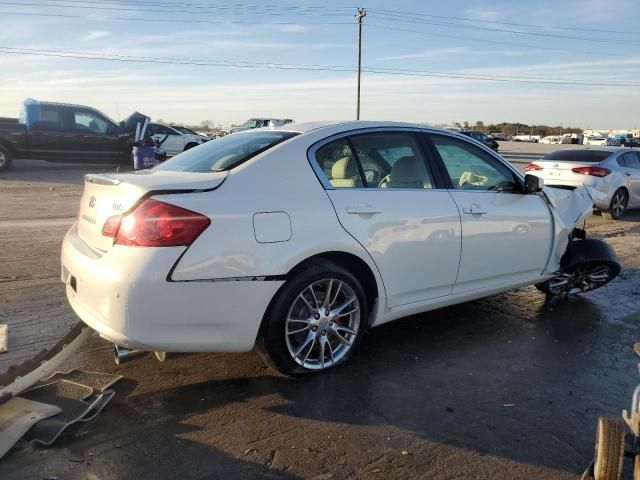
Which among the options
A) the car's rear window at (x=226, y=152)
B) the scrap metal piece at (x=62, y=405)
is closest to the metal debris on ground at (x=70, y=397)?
the scrap metal piece at (x=62, y=405)

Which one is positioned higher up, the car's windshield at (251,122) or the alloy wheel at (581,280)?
the car's windshield at (251,122)

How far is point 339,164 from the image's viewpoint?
12.5 feet

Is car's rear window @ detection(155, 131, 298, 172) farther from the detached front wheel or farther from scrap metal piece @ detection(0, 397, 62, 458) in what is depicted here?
the detached front wheel

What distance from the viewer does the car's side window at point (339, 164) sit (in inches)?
146

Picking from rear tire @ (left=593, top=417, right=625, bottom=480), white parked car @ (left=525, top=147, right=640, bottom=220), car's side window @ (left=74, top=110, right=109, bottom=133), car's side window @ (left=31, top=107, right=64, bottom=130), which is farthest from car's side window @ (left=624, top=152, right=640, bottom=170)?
car's side window @ (left=31, top=107, right=64, bottom=130)

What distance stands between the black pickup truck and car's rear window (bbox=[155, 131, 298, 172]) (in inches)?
598

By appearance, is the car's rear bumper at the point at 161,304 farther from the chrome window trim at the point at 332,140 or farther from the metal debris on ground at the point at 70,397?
the chrome window trim at the point at 332,140

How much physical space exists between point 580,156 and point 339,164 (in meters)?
9.56

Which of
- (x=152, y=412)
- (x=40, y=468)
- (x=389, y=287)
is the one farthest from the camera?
(x=389, y=287)

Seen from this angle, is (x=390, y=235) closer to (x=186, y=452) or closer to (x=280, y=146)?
(x=280, y=146)

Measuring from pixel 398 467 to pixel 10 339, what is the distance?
310 cm

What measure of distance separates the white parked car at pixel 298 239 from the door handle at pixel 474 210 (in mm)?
17

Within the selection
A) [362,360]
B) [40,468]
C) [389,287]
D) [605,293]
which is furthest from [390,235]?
[605,293]

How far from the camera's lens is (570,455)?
2918 mm
